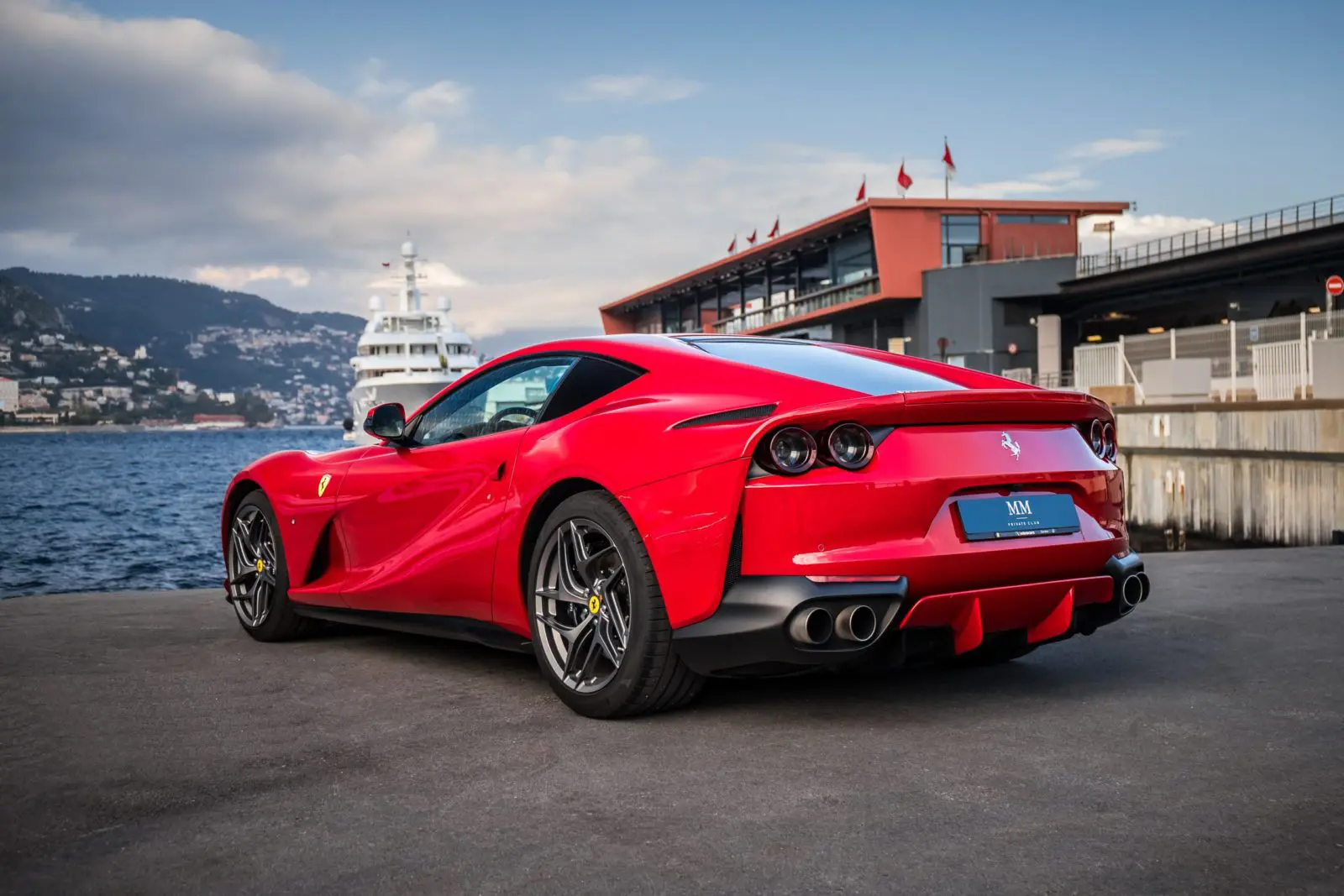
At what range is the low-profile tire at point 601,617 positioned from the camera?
366cm

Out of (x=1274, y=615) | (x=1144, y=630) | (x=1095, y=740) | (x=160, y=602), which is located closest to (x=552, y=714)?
(x=1095, y=740)

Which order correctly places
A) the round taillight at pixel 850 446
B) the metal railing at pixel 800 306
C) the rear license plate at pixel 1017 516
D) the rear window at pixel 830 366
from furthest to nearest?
the metal railing at pixel 800 306
the rear window at pixel 830 366
the rear license plate at pixel 1017 516
the round taillight at pixel 850 446

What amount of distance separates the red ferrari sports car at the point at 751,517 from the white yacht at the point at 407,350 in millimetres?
62619

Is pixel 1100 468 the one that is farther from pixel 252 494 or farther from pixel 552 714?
pixel 252 494

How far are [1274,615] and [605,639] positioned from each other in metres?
3.64

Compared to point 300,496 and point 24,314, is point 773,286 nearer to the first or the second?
point 300,496

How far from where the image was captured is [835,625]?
3.40 metres

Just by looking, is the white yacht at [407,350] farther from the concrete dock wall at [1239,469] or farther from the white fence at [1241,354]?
the concrete dock wall at [1239,469]

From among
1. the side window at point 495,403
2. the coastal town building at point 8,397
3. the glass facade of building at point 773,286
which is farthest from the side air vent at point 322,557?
the coastal town building at point 8,397

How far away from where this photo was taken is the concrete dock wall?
1500cm

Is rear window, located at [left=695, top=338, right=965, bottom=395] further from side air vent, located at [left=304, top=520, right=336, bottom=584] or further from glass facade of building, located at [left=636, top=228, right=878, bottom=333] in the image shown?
glass facade of building, located at [left=636, top=228, right=878, bottom=333]

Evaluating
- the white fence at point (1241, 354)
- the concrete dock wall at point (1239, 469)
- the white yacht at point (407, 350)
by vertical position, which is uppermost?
the white yacht at point (407, 350)

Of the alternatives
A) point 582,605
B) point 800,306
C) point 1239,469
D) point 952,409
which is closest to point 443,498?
point 582,605

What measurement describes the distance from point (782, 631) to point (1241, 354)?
726 inches
